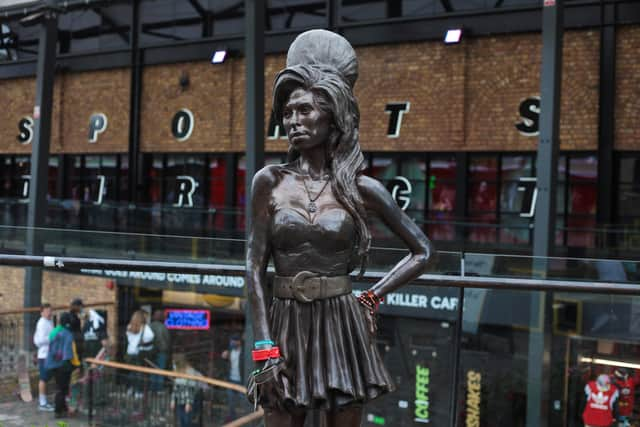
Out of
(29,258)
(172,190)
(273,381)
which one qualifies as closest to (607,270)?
(273,381)

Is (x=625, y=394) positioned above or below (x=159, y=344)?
above

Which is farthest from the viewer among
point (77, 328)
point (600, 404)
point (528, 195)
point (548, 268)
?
point (528, 195)

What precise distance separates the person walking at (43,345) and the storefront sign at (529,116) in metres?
9.17

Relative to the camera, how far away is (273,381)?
8.98ft

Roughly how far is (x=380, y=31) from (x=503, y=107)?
269 cm

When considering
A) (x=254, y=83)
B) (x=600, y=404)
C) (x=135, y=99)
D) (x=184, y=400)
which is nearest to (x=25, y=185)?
(x=135, y=99)

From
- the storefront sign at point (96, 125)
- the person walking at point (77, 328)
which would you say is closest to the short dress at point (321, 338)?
the person walking at point (77, 328)

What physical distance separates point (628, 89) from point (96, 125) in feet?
37.5

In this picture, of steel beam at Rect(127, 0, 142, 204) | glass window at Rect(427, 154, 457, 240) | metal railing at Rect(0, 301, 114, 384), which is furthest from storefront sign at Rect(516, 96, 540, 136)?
metal railing at Rect(0, 301, 114, 384)

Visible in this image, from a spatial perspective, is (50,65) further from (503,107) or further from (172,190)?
(503,107)

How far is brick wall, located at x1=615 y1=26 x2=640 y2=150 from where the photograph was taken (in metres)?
12.3

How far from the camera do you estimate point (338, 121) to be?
286 centimetres

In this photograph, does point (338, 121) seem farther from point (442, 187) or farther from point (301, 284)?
point (442, 187)

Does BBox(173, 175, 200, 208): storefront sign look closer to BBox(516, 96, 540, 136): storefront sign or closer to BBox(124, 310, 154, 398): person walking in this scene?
BBox(516, 96, 540, 136): storefront sign
